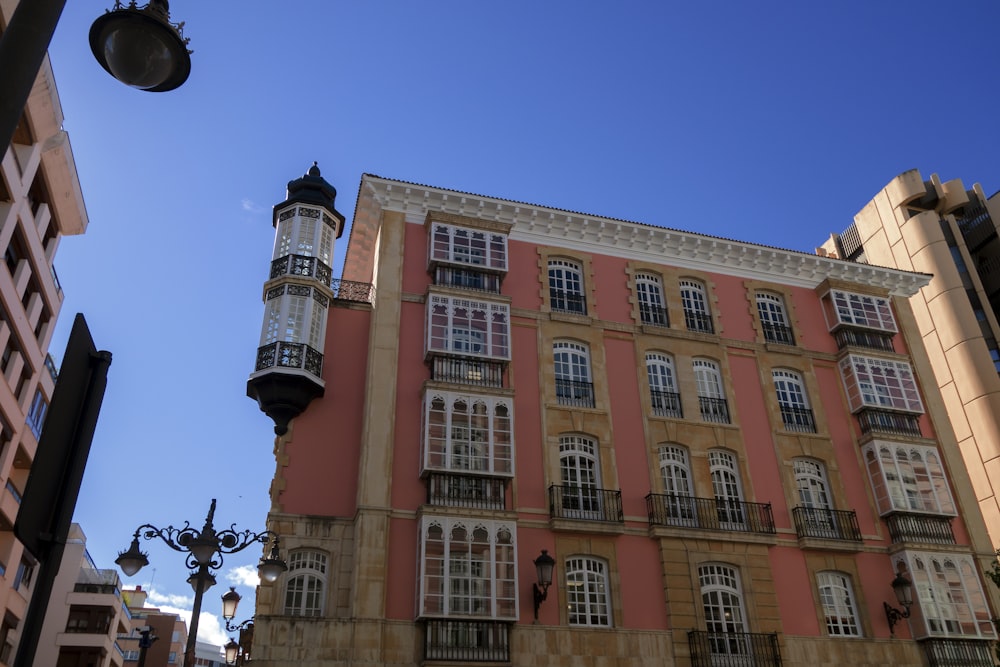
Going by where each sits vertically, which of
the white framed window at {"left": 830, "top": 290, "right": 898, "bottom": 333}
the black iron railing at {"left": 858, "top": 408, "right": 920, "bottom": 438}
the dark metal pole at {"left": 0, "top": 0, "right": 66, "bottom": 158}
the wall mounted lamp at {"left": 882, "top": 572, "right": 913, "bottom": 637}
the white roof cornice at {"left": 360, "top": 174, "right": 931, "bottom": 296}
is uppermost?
the white roof cornice at {"left": 360, "top": 174, "right": 931, "bottom": 296}

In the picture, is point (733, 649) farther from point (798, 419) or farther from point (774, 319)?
point (774, 319)

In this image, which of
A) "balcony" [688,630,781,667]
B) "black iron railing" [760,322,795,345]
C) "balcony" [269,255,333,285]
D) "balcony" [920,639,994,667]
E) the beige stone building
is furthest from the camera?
the beige stone building

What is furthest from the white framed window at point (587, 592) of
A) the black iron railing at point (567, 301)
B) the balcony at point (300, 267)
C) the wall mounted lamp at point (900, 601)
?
the balcony at point (300, 267)

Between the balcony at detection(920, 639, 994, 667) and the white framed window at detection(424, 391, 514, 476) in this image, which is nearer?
the white framed window at detection(424, 391, 514, 476)

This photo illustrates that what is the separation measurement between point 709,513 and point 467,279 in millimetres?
8967

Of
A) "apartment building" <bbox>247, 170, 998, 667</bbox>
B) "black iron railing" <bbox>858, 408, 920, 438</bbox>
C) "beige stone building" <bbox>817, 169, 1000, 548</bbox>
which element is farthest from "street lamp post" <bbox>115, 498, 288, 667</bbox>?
"beige stone building" <bbox>817, 169, 1000, 548</bbox>

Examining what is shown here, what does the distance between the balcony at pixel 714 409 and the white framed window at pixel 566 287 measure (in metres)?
4.25

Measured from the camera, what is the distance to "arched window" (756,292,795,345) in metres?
25.9

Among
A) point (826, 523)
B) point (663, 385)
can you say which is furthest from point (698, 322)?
point (826, 523)

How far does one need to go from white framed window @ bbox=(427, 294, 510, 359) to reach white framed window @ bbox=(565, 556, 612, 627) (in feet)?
18.3

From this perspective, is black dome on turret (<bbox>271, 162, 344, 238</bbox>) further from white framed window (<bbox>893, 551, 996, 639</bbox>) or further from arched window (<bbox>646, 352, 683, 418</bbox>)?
white framed window (<bbox>893, 551, 996, 639</bbox>)

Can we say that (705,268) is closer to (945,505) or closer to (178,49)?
(945,505)

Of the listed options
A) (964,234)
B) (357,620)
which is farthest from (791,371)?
(964,234)

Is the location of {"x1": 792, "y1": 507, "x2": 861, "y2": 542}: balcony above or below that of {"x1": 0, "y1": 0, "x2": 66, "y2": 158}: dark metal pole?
above
